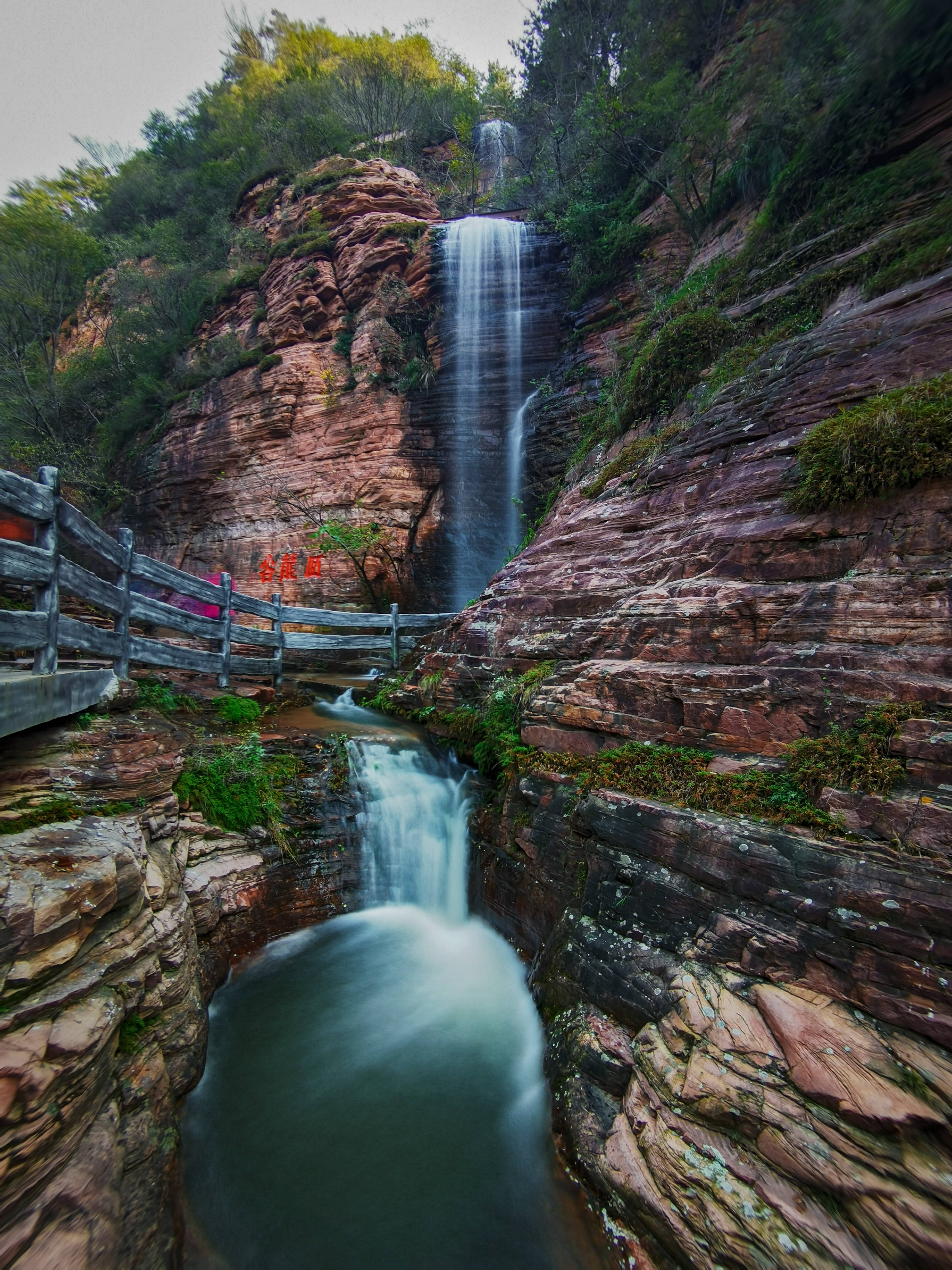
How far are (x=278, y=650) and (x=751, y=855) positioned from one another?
8.74m

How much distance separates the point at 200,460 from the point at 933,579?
18286 millimetres

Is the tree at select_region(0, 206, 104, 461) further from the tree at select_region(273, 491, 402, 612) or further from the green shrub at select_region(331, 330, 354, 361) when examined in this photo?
the tree at select_region(273, 491, 402, 612)

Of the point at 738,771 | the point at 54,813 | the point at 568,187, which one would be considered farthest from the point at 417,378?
the point at 738,771

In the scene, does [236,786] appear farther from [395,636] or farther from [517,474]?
[517,474]

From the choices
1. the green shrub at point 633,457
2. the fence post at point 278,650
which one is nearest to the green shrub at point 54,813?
the fence post at point 278,650

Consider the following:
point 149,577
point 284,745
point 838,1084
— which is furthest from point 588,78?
point 838,1084

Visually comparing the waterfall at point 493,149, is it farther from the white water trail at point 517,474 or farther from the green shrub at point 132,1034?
the green shrub at point 132,1034

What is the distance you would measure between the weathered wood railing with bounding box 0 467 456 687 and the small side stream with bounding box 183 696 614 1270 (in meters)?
3.52

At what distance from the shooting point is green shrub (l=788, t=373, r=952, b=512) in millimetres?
4242

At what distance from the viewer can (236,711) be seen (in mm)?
7680

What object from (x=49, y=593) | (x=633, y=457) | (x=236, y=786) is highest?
(x=633, y=457)

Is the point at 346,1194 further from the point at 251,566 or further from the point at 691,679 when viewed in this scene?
the point at 251,566

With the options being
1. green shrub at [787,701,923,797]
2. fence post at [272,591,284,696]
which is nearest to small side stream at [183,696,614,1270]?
green shrub at [787,701,923,797]

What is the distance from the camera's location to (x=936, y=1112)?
8.04 ft
